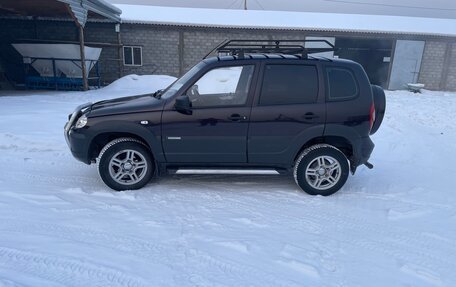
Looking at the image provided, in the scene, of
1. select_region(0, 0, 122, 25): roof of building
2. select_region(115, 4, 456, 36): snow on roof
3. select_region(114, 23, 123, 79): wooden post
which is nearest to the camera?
select_region(0, 0, 122, 25): roof of building

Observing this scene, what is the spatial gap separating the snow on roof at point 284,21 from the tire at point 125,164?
1525cm

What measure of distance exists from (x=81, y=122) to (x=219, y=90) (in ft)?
6.15

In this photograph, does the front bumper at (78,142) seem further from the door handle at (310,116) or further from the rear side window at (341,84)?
the rear side window at (341,84)

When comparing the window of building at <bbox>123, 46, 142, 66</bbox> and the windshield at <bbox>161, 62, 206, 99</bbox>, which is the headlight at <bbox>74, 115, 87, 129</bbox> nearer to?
the windshield at <bbox>161, 62, 206, 99</bbox>

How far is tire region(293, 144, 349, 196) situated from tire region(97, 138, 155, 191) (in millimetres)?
2022

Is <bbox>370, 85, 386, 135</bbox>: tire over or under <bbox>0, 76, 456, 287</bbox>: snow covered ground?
over

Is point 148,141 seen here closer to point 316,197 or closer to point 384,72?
point 316,197

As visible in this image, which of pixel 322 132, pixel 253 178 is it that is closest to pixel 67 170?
pixel 253 178

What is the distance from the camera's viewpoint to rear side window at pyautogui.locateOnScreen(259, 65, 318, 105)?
13.8 feet

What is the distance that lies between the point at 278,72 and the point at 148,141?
1.93 m

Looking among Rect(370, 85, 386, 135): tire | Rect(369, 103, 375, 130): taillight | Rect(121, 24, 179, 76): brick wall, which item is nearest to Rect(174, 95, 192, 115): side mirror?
Rect(369, 103, 375, 130): taillight

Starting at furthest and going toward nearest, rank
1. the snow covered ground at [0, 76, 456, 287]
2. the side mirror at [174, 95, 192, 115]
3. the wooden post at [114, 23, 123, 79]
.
Result: the wooden post at [114, 23, 123, 79], the side mirror at [174, 95, 192, 115], the snow covered ground at [0, 76, 456, 287]

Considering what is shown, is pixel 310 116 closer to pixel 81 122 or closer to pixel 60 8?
pixel 81 122

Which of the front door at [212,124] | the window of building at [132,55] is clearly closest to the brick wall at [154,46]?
the window of building at [132,55]
